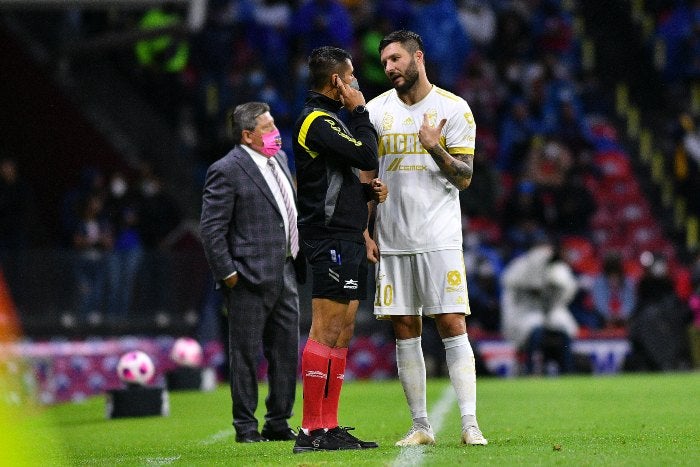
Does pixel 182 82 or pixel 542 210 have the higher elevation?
pixel 182 82

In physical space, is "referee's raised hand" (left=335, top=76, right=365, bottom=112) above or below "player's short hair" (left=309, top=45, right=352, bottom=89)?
below

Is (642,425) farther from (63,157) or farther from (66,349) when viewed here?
(63,157)

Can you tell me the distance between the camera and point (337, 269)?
24.2ft

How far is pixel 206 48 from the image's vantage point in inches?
867

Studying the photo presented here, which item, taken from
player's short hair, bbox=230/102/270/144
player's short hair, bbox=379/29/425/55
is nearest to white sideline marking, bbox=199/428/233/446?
player's short hair, bbox=230/102/270/144

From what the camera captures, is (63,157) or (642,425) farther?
(63,157)

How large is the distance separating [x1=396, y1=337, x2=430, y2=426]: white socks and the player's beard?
1421mm

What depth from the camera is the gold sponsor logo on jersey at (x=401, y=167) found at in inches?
302

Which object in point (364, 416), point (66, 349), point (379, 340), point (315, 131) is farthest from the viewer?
point (379, 340)

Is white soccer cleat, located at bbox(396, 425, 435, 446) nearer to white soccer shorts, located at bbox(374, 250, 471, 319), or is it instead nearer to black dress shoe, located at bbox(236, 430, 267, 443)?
white soccer shorts, located at bbox(374, 250, 471, 319)

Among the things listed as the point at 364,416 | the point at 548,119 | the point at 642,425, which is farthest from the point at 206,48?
the point at 642,425

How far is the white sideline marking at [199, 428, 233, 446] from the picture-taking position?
9.00m

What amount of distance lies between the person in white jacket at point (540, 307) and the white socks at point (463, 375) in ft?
36.4

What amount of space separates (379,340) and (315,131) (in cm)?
1180
